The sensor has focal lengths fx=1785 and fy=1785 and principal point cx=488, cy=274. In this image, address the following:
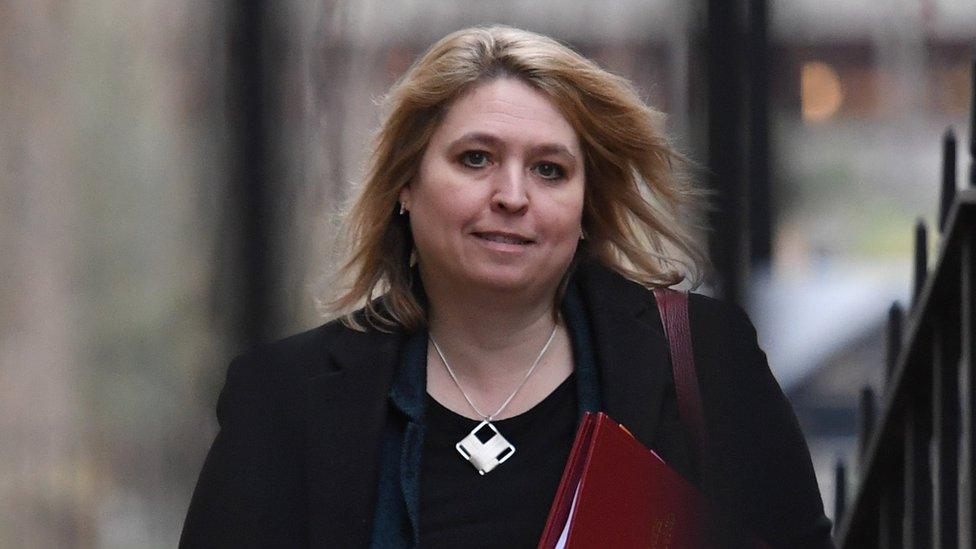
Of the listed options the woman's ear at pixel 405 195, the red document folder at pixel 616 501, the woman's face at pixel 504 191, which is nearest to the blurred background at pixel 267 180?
the woman's ear at pixel 405 195

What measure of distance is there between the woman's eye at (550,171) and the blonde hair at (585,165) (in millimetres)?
68

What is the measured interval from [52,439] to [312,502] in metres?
3.54

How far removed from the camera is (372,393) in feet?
7.55

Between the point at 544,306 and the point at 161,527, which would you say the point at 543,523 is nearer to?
the point at 544,306

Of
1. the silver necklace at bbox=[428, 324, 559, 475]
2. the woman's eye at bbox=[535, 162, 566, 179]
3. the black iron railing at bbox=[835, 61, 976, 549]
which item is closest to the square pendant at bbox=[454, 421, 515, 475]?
the silver necklace at bbox=[428, 324, 559, 475]

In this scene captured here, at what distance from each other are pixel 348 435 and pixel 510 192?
376 millimetres

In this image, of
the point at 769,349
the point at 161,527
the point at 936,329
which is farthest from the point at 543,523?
the point at 161,527

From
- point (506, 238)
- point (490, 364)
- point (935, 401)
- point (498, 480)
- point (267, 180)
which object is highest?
point (506, 238)

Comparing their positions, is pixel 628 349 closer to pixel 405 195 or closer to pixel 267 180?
pixel 405 195

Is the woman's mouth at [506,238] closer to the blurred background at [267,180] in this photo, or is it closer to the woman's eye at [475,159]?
the woman's eye at [475,159]

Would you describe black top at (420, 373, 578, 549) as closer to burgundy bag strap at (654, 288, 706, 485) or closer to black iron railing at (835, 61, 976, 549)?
burgundy bag strap at (654, 288, 706, 485)

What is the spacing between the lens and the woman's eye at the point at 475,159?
224 cm

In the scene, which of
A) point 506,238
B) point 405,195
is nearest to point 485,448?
point 506,238

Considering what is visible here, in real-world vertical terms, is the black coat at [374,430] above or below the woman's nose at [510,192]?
below
